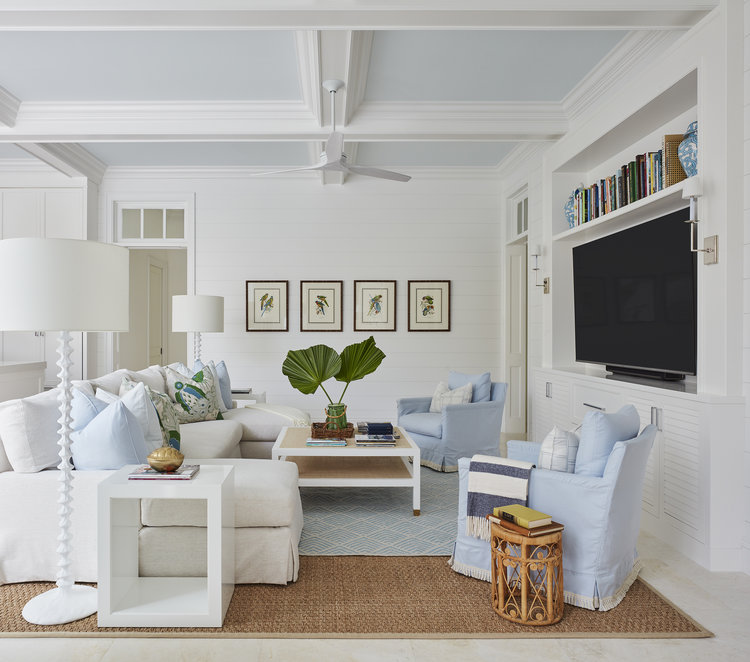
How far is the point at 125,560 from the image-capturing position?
239cm

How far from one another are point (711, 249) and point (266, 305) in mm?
4713

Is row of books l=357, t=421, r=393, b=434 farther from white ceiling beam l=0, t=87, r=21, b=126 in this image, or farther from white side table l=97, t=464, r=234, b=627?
white ceiling beam l=0, t=87, r=21, b=126

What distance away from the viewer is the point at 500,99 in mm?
4699

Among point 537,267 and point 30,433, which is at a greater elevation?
point 537,267

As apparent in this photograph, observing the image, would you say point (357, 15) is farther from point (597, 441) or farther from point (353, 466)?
point (353, 466)

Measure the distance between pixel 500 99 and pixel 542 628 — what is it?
3.89 meters

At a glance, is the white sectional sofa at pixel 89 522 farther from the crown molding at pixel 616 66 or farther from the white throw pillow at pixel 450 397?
the crown molding at pixel 616 66

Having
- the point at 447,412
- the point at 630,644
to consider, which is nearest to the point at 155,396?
the point at 447,412

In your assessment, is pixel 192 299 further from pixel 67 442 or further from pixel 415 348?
pixel 67 442

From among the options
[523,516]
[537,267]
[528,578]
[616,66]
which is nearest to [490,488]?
[523,516]

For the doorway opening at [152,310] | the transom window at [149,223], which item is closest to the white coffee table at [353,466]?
the transom window at [149,223]

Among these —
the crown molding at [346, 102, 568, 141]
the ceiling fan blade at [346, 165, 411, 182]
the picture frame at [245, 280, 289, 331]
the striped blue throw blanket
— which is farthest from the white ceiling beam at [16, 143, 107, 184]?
the striped blue throw blanket

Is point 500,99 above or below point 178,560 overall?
above

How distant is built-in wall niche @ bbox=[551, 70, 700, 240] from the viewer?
3506 millimetres
